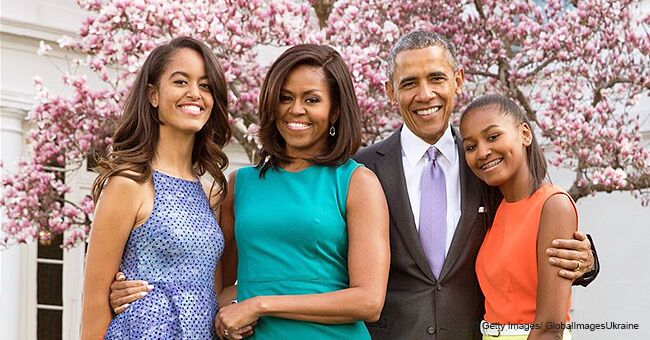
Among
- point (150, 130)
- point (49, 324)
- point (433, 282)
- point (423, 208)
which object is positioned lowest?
point (49, 324)

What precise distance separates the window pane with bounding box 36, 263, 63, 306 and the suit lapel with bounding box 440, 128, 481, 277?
6.28 meters

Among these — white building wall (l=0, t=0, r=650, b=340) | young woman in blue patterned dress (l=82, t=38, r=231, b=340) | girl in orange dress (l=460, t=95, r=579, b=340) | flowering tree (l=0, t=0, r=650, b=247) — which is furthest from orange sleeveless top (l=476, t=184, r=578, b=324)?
white building wall (l=0, t=0, r=650, b=340)

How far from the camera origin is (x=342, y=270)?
11.0 feet

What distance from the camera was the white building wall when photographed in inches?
347

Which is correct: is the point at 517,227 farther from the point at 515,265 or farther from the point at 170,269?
the point at 170,269

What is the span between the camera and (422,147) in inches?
152

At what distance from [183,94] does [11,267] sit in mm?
5931

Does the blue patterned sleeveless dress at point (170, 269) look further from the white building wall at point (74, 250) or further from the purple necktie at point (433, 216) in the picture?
the white building wall at point (74, 250)

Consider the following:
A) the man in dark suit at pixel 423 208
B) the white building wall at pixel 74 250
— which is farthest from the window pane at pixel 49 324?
the man in dark suit at pixel 423 208

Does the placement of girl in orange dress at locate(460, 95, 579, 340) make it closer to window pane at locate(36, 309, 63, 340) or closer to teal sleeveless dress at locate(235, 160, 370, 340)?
teal sleeveless dress at locate(235, 160, 370, 340)

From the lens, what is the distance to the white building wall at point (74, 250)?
8820 mm

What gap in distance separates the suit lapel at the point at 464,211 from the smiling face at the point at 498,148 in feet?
0.58

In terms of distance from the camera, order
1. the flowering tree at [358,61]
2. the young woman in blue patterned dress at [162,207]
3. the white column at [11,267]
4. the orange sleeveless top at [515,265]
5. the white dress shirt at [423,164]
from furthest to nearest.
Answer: the white column at [11,267] < the flowering tree at [358,61] < the white dress shirt at [423,164] < the orange sleeveless top at [515,265] < the young woman in blue patterned dress at [162,207]

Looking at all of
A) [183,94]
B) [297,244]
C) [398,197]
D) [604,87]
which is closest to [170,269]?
[297,244]
